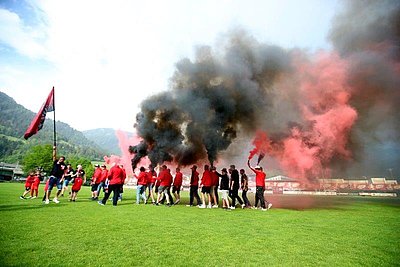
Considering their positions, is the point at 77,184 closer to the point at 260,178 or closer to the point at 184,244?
the point at 260,178

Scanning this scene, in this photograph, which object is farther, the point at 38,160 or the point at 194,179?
the point at 38,160

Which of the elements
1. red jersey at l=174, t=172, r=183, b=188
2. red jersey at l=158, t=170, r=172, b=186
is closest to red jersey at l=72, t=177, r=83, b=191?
red jersey at l=158, t=170, r=172, b=186

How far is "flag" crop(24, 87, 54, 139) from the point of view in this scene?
15211 mm

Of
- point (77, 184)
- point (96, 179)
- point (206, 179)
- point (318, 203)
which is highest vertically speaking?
point (206, 179)

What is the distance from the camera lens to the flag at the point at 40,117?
15211mm

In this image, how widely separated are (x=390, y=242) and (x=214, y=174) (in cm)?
942

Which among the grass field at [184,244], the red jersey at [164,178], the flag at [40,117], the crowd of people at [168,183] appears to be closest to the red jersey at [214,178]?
the crowd of people at [168,183]

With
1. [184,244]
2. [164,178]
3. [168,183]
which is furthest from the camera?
[168,183]

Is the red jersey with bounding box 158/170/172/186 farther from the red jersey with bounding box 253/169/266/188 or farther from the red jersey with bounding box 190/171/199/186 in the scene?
the red jersey with bounding box 253/169/266/188

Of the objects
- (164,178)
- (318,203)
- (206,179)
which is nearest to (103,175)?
(164,178)

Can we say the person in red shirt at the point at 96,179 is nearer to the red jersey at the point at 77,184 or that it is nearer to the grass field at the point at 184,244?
the red jersey at the point at 77,184

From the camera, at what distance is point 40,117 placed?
53.8 feet

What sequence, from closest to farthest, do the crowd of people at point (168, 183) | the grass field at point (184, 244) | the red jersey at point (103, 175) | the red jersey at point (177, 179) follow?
the grass field at point (184, 244)
the crowd of people at point (168, 183)
the red jersey at point (177, 179)
the red jersey at point (103, 175)

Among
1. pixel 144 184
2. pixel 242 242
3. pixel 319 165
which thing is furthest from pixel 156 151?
pixel 242 242
